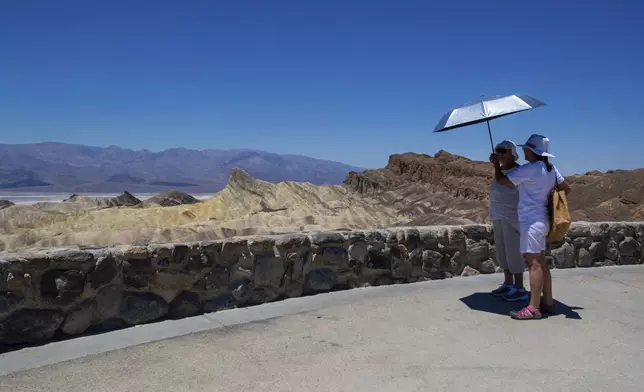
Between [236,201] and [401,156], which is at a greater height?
[401,156]

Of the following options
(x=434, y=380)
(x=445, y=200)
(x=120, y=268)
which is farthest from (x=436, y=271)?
(x=445, y=200)

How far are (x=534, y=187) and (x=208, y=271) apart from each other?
2.72 meters

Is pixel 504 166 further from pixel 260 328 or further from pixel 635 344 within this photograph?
pixel 260 328

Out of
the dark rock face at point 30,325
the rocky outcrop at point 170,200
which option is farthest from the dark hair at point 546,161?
the rocky outcrop at point 170,200

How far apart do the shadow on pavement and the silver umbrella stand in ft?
4.73

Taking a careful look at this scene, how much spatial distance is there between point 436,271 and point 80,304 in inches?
147

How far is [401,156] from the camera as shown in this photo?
2514cm

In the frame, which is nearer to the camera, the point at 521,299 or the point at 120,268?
the point at 120,268

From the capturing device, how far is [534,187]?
4.81m

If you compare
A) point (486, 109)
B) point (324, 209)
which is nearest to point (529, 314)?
point (486, 109)

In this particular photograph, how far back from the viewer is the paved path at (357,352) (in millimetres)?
3549

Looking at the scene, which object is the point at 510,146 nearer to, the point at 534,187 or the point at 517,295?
the point at 534,187

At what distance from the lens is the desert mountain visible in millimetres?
14766

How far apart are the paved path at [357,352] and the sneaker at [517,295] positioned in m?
0.13
